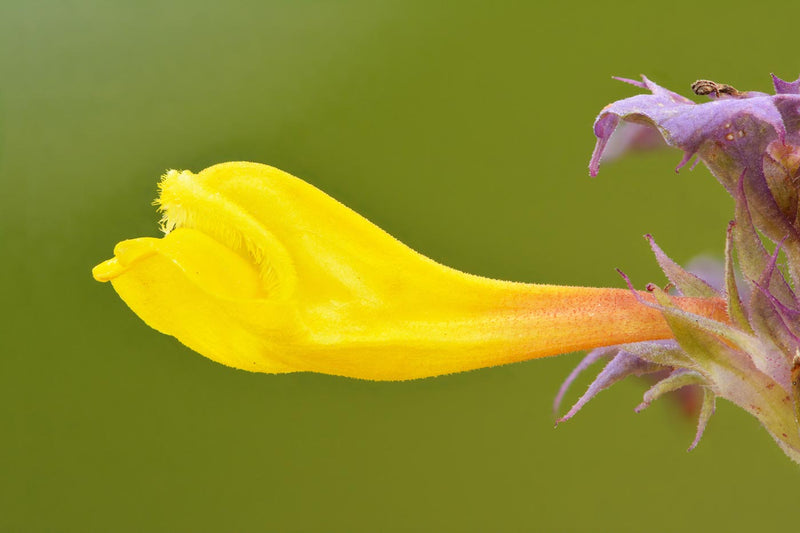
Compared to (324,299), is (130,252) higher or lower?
higher

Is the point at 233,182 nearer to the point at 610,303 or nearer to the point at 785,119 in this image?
the point at 610,303

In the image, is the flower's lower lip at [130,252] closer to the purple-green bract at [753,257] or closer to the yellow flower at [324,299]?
the yellow flower at [324,299]

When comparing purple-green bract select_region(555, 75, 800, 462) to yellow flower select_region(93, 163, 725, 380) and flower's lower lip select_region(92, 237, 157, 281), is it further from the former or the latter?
flower's lower lip select_region(92, 237, 157, 281)

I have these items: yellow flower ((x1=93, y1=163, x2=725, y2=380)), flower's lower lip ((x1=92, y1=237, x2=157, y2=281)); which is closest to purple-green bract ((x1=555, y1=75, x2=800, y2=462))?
yellow flower ((x1=93, y1=163, x2=725, y2=380))

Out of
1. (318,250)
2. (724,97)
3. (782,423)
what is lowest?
(782,423)

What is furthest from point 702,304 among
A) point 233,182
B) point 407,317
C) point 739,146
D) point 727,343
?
point 233,182

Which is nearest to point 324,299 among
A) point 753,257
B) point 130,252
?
point 130,252

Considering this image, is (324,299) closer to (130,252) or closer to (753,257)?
(130,252)

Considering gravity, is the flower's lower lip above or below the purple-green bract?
above
